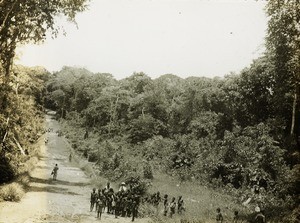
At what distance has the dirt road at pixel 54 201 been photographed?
18.1 metres

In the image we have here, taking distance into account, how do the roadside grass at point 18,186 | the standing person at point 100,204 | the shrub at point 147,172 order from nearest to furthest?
the standing person at point 100,204, the roadside grass at point 18,186, the shrub at point 147,172

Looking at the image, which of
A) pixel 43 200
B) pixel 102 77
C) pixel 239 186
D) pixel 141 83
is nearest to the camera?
pixel 43 200

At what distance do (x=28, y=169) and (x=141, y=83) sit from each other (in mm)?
35787

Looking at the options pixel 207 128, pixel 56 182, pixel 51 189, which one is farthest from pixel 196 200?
pixel 207 128

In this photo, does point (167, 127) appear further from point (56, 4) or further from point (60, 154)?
point (56, 4)

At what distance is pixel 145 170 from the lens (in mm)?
34344

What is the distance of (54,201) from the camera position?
23375 mm

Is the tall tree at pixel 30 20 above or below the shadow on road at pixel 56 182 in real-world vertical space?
above

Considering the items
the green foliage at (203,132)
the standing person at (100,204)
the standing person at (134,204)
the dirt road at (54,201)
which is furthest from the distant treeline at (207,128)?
the standing person at (100,204)

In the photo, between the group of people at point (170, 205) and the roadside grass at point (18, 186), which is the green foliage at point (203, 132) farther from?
the roadside grass at point (18, 186)

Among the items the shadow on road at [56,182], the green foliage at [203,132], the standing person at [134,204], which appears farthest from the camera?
the green foliage at [203,132]

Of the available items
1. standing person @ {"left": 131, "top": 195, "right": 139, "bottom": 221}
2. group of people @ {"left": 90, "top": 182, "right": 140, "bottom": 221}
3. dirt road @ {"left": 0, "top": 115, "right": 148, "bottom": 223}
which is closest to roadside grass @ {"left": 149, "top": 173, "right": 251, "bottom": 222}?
standing person @ {"left": 131, "top": 195, "right": 139, "bottom": 221}

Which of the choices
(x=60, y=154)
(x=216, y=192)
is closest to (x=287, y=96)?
(x=216, y=192)

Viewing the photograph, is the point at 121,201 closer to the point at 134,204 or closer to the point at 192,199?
the point at 134,204
